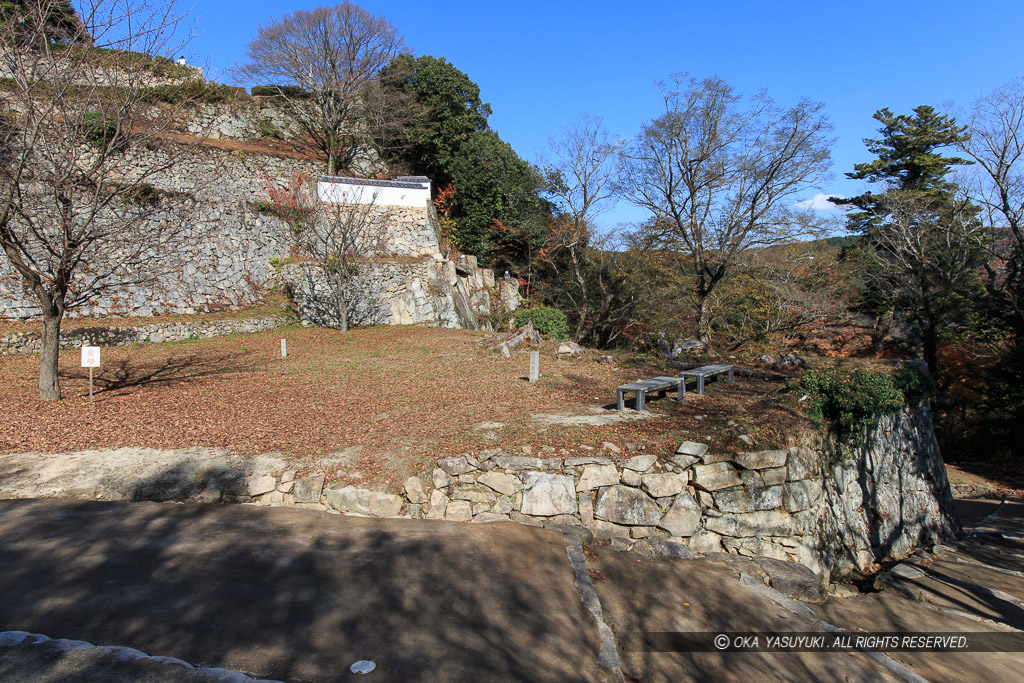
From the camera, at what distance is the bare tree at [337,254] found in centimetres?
1844

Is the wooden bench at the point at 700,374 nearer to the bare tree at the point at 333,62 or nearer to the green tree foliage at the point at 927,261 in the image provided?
the green tree foliage at the point at 927,261

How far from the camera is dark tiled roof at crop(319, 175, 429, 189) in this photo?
21.2 metres

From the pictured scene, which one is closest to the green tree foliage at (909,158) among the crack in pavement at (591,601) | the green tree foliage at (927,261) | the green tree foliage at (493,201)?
the green tree foliage at (927,261)

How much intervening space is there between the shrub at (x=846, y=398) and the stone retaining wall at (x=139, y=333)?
16.7 metres

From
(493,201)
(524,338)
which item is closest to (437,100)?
(493,201)

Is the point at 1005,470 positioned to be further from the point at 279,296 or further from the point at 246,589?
the point at 279,296

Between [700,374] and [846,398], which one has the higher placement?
[700,374]

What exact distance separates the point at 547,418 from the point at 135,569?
543 centimetres

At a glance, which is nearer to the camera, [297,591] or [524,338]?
[297,591]

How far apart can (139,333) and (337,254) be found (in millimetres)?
6548

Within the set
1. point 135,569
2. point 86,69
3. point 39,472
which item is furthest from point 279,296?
point 135,569

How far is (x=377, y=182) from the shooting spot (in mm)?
22469

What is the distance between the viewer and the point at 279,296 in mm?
20531

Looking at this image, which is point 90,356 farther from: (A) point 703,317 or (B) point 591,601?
(A) point 703,317
